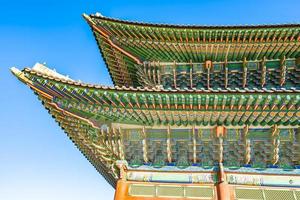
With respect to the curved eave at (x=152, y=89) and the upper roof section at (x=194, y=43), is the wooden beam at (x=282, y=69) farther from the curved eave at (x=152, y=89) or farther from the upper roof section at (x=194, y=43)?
the curved eave at (x=152, y=89)

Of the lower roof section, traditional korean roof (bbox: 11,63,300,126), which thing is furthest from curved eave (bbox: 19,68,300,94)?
the lower roof section

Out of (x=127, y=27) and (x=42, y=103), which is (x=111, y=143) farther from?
(x=127, y=27)

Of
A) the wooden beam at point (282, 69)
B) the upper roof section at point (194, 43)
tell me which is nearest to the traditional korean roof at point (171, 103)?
the wooden beam at point (282, 69)

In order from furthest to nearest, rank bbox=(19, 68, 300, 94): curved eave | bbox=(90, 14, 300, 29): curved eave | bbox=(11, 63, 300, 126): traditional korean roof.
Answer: bbox=(90, 14, 300, 29): curved eave
bbox=(11, 63, 300, 126): traditional korean roof
bbox=(19, 68, 300, 94): curved eave

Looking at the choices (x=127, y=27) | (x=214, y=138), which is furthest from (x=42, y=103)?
(x=214, y=138)

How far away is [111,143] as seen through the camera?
11.1 metres

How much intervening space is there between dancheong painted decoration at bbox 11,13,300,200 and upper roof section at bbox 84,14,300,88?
0.19 feet

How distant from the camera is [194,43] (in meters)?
12.9

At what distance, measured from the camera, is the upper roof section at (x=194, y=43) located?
1220 cm

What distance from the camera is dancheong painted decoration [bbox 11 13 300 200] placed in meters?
9.94

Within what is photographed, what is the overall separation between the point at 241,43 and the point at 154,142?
18.5 ft

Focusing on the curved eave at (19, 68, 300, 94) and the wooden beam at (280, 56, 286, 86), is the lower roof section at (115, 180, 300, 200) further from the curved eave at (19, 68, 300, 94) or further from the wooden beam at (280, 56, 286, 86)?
the wooden beam at (280, 56, 286, 86)

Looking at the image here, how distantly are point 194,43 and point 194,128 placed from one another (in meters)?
4.15

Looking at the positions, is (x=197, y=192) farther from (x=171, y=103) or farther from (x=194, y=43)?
(x=194, y=43)
